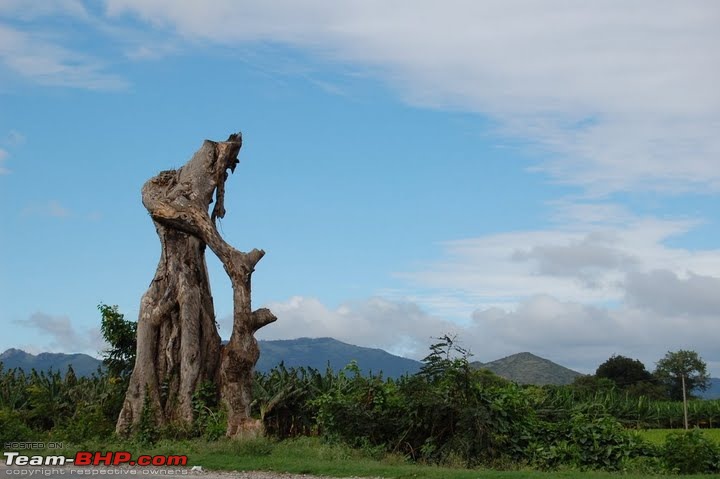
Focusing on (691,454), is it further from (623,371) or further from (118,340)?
(623,371)

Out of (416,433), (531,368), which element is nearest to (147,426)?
(416,433)

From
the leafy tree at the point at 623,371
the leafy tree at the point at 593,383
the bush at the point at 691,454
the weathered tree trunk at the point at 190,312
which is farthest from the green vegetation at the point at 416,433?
the leafy tree at the point at 623,371

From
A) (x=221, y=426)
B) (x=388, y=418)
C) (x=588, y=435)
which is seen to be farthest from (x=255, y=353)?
(x=588, y=435)

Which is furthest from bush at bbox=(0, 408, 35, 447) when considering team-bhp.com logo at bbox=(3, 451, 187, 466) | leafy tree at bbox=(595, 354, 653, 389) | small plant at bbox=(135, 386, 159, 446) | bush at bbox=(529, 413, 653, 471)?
leafy tree at bbox=(595, 354, 653, 389)

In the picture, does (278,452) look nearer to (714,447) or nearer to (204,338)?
(204,338)

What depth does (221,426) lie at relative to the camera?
1927 centimetres

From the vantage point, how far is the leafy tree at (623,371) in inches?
2938

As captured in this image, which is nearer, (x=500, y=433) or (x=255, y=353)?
(x=500, y=433)

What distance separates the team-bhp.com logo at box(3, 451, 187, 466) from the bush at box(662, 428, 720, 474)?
8.89m

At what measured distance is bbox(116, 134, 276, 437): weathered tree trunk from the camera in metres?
19.8

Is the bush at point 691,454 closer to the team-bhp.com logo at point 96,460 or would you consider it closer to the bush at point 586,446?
the bush at point 586,446

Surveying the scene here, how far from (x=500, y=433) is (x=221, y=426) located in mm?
6059

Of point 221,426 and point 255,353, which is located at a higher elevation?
point 255,353

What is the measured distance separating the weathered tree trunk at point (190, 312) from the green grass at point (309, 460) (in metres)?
1.67
